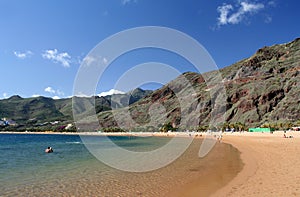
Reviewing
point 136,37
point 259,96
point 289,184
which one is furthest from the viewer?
point 259,96

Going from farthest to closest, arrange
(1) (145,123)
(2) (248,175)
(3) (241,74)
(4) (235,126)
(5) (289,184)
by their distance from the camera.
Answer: (1) (145,123)
(3) (241,74)
(4) (235,126)
(2) (248,175)
(5) (289,184)

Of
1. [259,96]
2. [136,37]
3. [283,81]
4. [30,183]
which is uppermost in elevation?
[283,81]

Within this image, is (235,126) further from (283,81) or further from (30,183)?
(30,183)

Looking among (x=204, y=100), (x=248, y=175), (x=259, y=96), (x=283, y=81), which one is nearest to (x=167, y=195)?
(x=248, y=175)

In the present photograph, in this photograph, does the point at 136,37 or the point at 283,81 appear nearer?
the point at 136,37

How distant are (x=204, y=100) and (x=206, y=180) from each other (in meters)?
120

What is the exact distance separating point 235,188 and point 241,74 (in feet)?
456

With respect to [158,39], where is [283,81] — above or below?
above

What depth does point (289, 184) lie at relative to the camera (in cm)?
1102

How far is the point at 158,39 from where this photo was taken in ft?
78.2

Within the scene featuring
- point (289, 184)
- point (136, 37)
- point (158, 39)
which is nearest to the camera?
point (289, 184)

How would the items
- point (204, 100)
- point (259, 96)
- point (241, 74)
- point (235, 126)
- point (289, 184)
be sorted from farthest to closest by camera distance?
1. point (241, 74)
2. point (204, 100)
3. point (259, 96)
4. point (235, 126)
5. point (289, 184)

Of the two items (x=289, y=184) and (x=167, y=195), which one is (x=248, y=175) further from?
(x=167, y=195)

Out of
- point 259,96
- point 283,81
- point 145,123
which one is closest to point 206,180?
point 259,96
